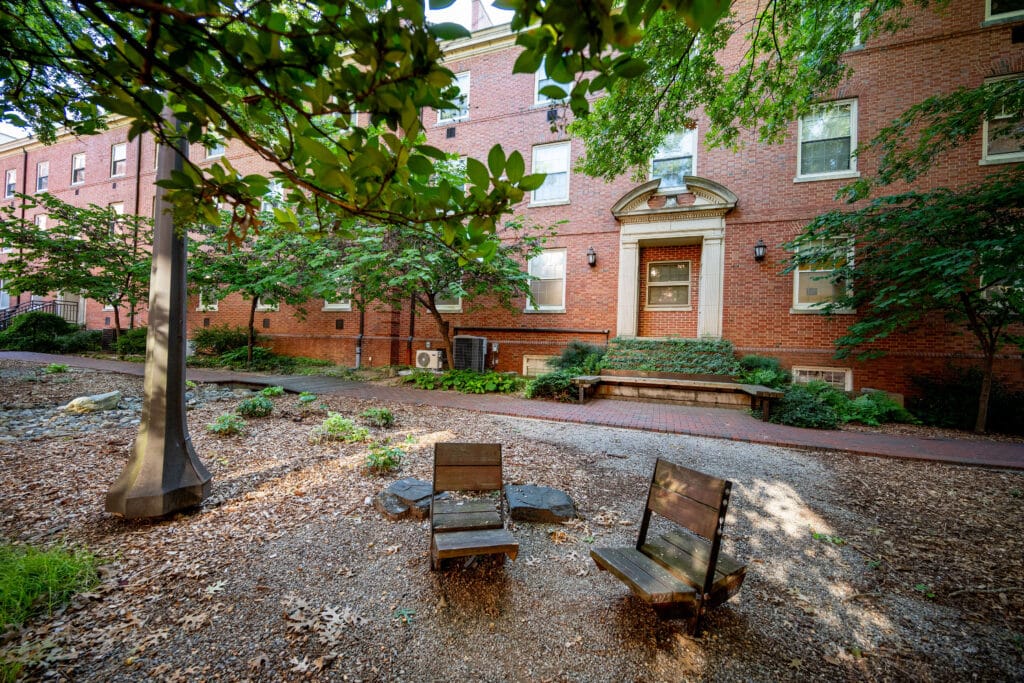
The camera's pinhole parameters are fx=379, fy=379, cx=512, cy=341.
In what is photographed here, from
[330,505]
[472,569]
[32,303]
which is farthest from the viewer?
[32,303]

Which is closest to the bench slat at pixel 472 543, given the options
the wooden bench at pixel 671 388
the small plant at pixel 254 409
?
the small plant at pixel 254 409

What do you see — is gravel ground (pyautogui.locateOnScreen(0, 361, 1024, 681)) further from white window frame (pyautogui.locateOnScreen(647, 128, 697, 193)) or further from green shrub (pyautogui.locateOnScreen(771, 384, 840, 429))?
white window frame (pyautogui.locateOnScreen(647, 128, 697, 193))

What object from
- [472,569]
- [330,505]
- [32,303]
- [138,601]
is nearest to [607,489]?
[472,569]

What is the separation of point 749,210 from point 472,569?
36.5 ft

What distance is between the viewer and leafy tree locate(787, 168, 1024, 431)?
576 centimetres

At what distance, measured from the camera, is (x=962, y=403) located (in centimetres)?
749

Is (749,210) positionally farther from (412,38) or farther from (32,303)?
(32,303)

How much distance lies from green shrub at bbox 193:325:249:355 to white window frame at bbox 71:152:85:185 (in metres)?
13.3

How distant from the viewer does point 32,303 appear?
18.2 meters

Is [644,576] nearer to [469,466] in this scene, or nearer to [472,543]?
[472,543]

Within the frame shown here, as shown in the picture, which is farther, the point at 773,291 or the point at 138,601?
the point at 773,291

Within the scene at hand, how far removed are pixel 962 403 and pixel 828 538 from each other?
295 inches

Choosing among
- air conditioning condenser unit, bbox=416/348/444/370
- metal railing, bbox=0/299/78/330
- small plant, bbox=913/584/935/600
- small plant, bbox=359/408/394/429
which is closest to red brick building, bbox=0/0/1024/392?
air conditioning condenser unit, bbox=416/348/444/370

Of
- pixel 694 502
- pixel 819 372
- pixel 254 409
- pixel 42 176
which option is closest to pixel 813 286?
pixel 819 372
